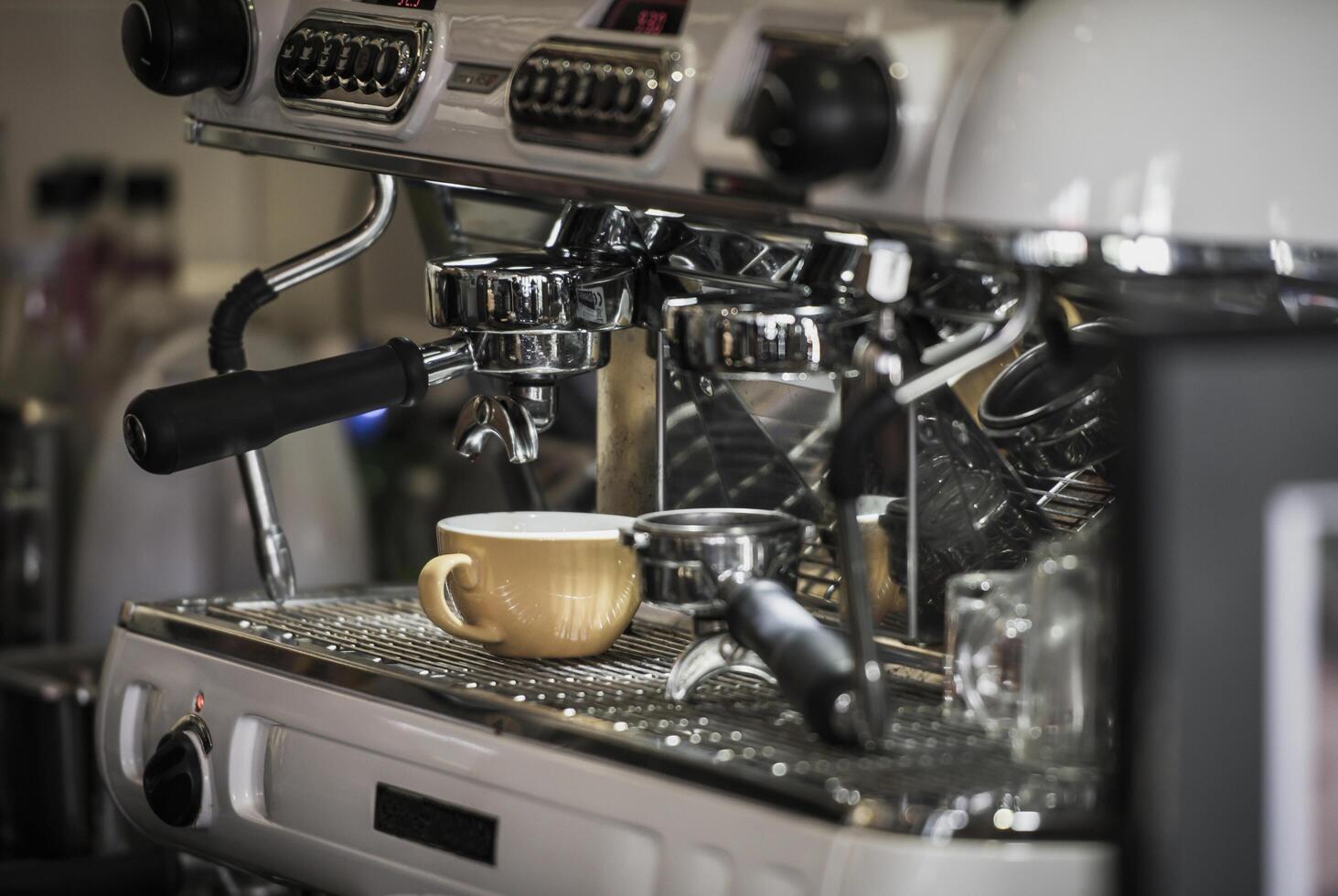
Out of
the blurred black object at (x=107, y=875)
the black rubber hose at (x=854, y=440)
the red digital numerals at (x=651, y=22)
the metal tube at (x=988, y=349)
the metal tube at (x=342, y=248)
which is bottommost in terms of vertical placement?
the blurred black object at (x=107, y=875)

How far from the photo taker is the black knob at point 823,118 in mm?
518

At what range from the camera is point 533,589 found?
2.33ft

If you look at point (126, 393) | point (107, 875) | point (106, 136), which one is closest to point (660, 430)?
point (107, 875)

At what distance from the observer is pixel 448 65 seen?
28.1 inches

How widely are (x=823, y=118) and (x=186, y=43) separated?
38cm

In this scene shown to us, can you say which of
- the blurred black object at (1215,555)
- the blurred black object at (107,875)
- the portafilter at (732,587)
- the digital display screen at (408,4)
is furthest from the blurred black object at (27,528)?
the blurred black object at (1215,555)

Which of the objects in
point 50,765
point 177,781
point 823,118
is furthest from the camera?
point 50,765

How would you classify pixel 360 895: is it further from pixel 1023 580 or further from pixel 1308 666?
pixel 1308 666

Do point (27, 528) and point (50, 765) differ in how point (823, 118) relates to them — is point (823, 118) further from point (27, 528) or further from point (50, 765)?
point (27, 528)

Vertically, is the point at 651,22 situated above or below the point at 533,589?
above

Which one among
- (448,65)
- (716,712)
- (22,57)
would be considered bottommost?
(716,712)

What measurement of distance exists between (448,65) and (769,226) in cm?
20

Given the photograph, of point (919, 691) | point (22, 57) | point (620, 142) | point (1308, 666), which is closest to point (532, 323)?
point (620, 142)

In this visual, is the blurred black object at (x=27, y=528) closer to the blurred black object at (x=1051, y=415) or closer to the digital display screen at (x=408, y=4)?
the digital display screen at (x=408, y=4)
